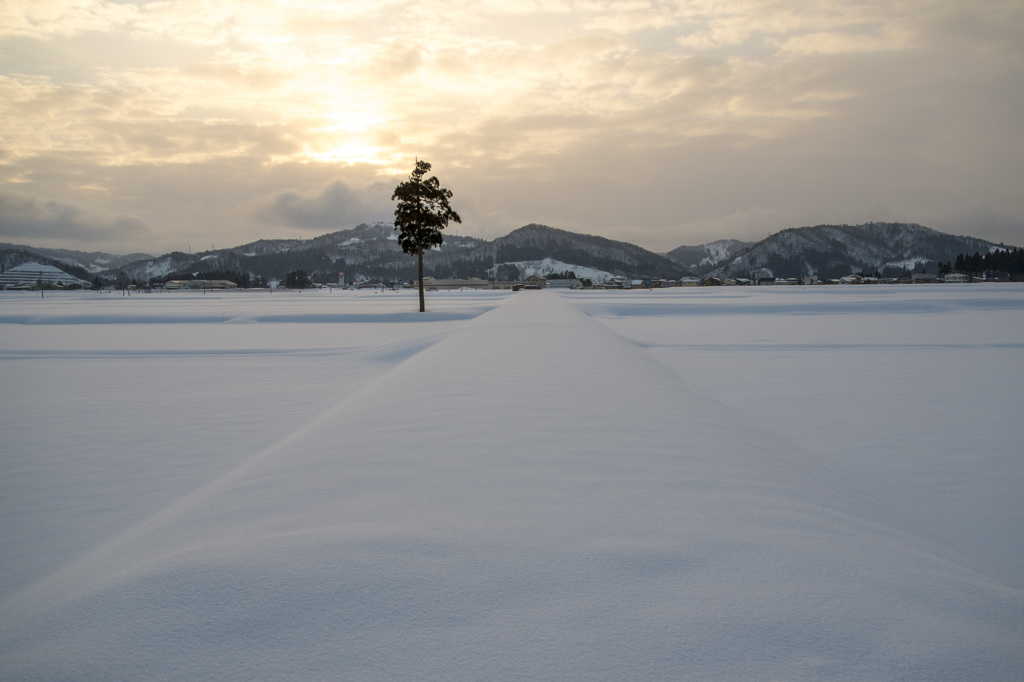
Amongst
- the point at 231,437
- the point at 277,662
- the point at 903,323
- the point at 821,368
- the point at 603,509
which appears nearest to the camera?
the point at 277,662

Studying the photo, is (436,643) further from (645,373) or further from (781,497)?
(645,373)

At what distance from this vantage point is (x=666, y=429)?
5.65m

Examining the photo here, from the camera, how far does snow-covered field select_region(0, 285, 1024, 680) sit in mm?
2141

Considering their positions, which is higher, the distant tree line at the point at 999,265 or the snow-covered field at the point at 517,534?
the distant tree line at the point at 999,265

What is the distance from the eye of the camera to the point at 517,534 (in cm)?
306

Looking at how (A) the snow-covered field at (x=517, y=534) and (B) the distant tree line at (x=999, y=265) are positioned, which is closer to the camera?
(A) the snow-covered field at (x=517, y=534)

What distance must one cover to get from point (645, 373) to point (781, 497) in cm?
592

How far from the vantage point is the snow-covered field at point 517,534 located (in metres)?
2.14

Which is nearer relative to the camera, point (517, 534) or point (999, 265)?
point (517, 534)

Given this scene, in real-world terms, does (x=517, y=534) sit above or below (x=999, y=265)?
below

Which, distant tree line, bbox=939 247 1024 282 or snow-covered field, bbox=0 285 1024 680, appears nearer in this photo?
snow-covered field, bbox=0 285 1024 680

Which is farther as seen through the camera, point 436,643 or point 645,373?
point 645,373

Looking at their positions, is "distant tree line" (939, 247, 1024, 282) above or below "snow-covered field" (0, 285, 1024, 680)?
above

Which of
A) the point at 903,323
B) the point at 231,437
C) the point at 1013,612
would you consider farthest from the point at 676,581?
the point at 903,323
